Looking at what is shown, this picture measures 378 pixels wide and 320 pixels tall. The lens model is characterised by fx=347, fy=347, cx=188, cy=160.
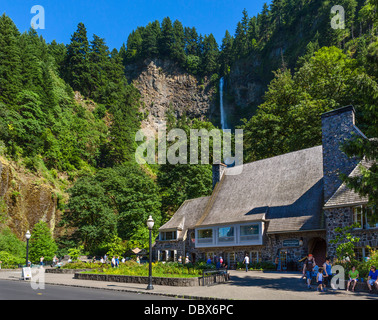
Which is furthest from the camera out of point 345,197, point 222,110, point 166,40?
point 166,40

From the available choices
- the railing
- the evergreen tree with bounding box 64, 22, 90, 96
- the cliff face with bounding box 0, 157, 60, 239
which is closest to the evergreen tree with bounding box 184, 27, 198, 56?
the evergreen tree with bounding box 64, 22, 90, 96

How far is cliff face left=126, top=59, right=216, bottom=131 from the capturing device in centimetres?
10419

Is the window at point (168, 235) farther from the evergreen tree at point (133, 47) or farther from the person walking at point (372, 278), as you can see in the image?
the evergreen tree at point (133, 47)

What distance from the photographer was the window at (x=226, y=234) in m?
32.7

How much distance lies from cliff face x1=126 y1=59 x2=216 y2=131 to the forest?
39.2 feet

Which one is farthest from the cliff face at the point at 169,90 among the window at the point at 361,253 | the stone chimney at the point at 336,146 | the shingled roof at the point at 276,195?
the window at the point at 361,253

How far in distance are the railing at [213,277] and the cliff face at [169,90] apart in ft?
273

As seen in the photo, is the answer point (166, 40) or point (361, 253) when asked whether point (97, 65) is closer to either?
point (166, 40)

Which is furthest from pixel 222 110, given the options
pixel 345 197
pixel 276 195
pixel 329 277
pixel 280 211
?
pixel 329 277

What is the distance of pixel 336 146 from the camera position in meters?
26.1

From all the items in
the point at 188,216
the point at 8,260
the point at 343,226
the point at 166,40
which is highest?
the point at 166,40

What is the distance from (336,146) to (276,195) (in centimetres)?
760
